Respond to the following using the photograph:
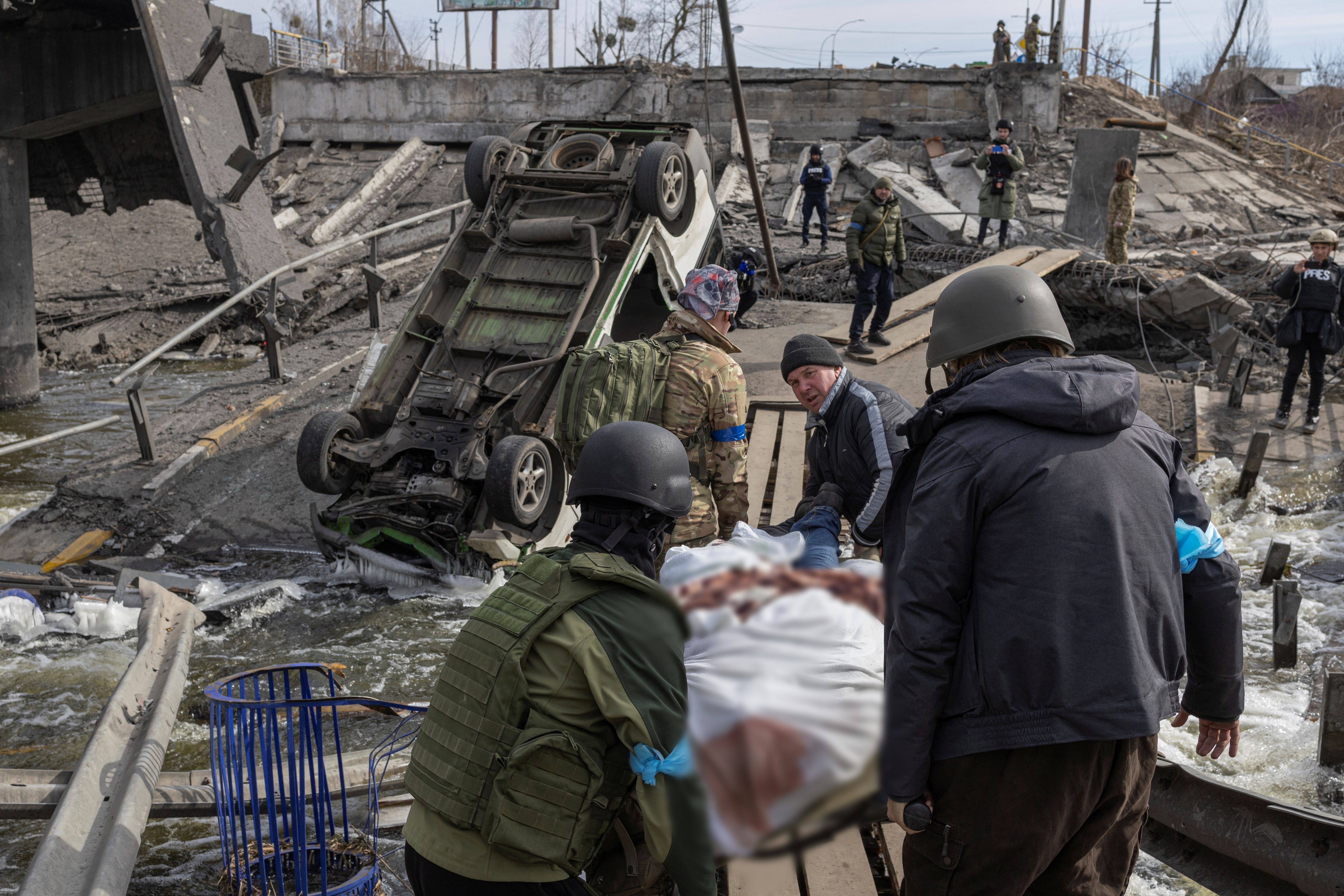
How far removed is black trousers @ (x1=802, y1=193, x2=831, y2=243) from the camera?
14.0 metres

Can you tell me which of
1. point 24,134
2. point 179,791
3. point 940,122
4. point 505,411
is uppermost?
point 940,122

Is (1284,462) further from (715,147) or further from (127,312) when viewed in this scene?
(127,312)

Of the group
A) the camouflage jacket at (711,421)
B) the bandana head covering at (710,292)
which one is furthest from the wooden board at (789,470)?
the bandana head covering at (710,292)

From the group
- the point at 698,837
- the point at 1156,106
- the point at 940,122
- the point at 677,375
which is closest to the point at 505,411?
the point at 677,375

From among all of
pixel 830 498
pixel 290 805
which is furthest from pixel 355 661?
pixel 830 498

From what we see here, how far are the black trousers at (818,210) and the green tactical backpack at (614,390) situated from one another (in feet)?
32.3

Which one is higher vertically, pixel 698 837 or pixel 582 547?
pixel 698 837

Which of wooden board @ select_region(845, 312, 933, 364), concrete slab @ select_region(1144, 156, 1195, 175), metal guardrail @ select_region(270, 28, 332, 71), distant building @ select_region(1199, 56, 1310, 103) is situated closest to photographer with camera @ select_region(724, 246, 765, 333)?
wooden board @ select_region(845, 312, 933, 364)

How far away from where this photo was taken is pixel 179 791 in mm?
3406

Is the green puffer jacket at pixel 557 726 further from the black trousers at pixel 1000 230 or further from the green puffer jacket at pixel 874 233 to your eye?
the black trousers at pixel 1000 230

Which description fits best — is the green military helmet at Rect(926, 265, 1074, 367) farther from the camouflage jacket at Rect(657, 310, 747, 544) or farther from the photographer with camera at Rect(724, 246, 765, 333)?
the photographer with camera at Rect(724, 246, 765, 333)

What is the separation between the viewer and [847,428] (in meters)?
3.62

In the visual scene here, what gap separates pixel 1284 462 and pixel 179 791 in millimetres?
7865

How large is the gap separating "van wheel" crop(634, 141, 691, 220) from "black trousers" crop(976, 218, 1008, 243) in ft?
22.2
